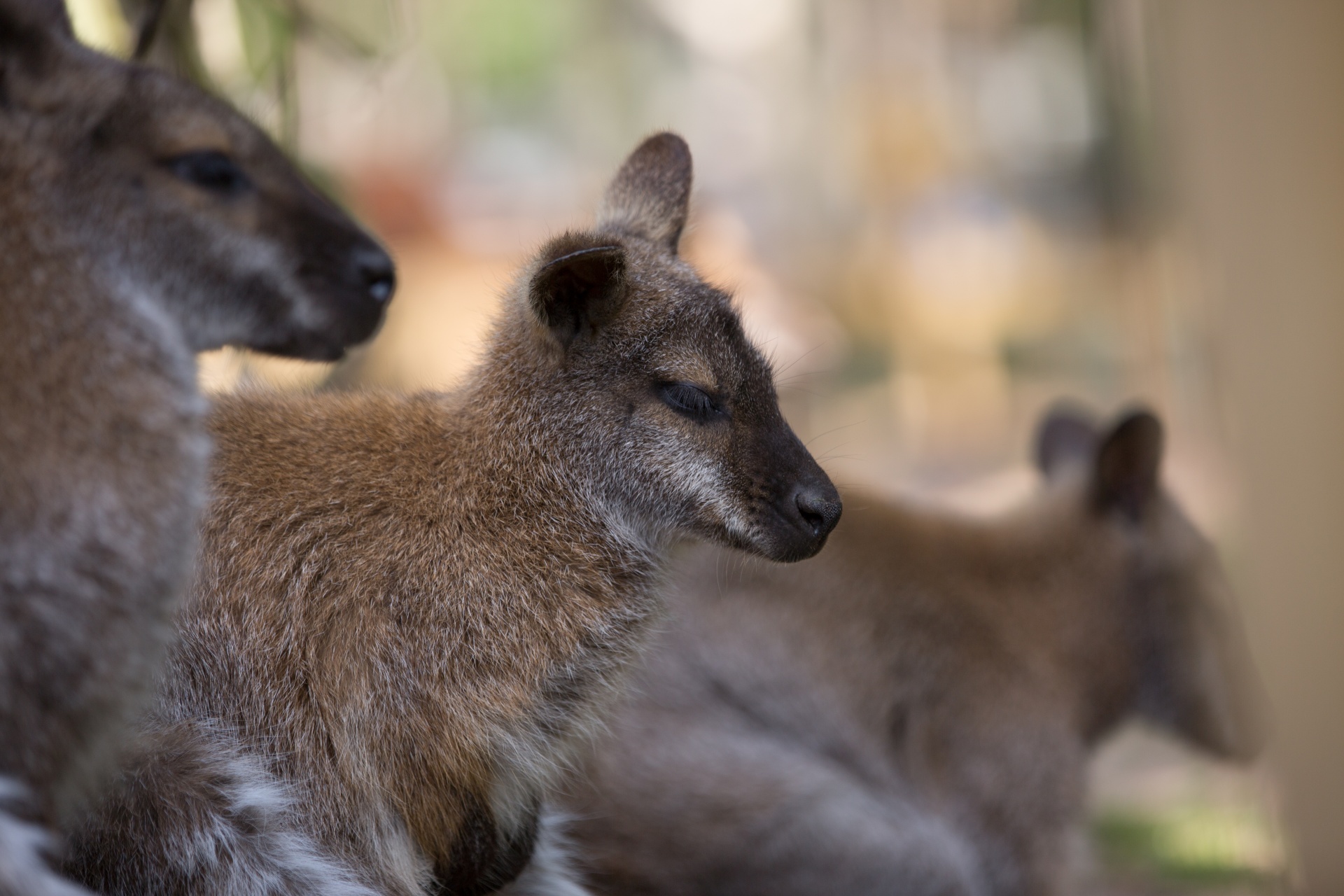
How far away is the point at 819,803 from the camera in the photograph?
11.5 feet

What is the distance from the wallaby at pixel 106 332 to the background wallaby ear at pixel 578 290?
0.46 m

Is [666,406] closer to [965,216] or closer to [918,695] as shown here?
[918,695]

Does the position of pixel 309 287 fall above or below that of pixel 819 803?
above

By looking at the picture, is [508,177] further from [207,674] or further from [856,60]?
[207,674]

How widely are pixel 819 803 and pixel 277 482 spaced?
72.1 inches

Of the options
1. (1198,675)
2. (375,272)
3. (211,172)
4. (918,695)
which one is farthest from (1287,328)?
(211,172)

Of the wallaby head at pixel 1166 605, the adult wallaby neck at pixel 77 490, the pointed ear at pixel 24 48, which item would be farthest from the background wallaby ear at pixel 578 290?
the wallaby head at pixel 1166 605

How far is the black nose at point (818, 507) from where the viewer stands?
2514 mm

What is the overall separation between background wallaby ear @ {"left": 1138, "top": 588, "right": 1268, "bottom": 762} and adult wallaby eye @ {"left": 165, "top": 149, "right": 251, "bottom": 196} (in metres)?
3.34

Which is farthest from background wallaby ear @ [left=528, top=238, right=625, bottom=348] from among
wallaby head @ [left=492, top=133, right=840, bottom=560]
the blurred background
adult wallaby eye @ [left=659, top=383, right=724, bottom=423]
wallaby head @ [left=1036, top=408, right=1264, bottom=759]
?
wallaby head @ [left=1036, top=408, right=1264, bottom=759]

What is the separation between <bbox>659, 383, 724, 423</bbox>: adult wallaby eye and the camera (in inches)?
102

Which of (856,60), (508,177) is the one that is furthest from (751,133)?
(508,177)

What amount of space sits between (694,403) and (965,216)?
8.17 meters

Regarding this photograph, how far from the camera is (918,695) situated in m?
3.93
